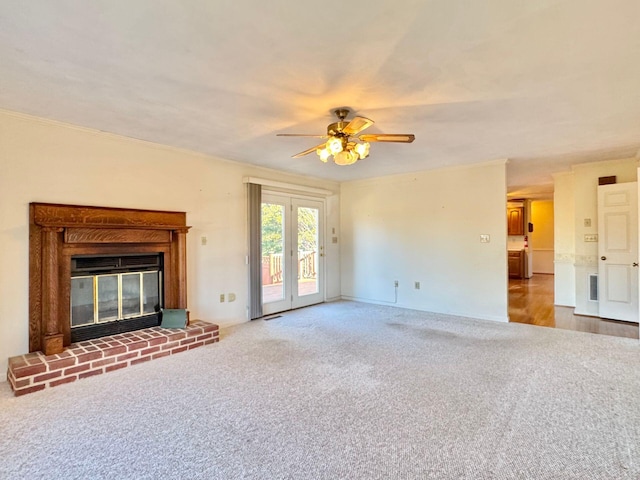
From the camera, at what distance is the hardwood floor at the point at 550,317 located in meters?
4.57

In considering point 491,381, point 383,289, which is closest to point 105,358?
point 491,381

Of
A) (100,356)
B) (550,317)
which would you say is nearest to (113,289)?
(100,356)

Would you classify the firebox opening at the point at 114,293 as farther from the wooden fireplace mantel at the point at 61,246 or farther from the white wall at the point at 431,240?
the white wall at the point at 431,240

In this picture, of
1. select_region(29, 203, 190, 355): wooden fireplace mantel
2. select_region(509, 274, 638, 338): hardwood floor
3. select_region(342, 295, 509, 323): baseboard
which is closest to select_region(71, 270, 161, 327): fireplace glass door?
select_region(29, 203, 190, 355): wooden fireplace mantel

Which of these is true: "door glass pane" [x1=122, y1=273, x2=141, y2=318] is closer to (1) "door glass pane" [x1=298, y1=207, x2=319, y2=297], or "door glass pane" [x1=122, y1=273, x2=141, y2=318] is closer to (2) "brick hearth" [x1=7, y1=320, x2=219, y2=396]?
(2) "brick hearth" [x1=7, y1=320, x2=219, y2=396]

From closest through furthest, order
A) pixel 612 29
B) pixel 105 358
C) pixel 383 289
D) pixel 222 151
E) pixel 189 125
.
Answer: pixel 612 29, pixel 105 358, pixel 189 125, pixel 222 151, pixel 383 289

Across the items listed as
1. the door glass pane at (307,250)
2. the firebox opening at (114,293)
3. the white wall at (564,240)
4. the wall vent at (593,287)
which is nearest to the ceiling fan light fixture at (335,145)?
the firebox opening at (114,293)

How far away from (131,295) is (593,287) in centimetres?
667

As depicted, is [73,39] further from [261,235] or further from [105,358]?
[261,235]

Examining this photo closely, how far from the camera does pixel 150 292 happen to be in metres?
4.08

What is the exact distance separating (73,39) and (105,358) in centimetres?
267

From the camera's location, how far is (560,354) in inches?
142

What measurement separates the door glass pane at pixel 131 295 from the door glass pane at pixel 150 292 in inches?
2.7

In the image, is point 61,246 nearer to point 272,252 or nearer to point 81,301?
point 81,301
